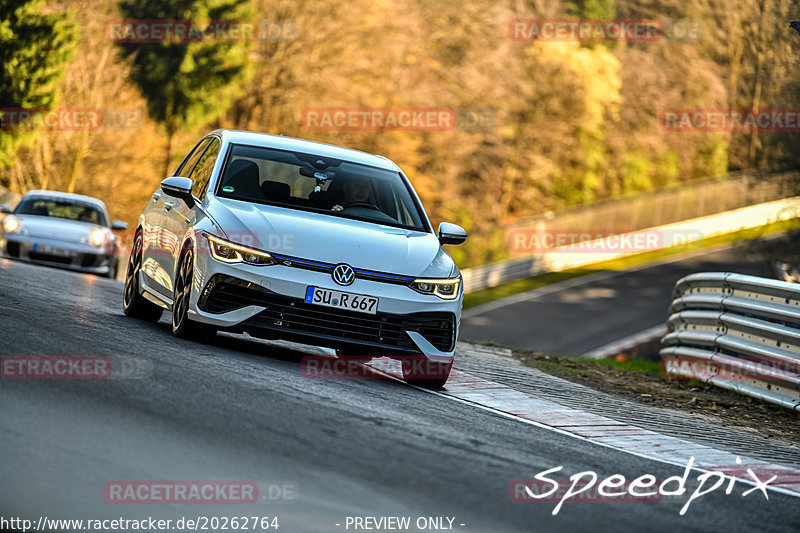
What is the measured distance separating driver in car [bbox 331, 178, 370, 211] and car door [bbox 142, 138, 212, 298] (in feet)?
4.88

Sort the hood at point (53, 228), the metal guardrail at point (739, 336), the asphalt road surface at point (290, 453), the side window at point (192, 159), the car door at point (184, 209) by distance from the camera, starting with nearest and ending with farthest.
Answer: the asphalt road surface at point (290, 453), the car door at point (184, 209), the side window at point (192, 159), the metal guardrail at point (739, 336), the hood at point (53, 228)

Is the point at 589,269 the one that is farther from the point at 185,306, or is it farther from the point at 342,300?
the point at 342,300

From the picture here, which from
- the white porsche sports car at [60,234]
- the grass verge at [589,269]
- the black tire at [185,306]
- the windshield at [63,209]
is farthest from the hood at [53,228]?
the grass verge at [589,269]

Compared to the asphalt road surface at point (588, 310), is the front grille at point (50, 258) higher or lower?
higher

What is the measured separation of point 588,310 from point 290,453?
113 ft

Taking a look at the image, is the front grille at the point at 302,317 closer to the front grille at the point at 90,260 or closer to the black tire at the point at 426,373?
the black tire at the point at 426,373

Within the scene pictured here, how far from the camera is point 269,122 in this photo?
49531mm

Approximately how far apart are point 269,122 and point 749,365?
39.6m

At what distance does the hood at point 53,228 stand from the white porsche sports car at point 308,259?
10730 mm

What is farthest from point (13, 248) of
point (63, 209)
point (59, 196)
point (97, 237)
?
point (59, 196)

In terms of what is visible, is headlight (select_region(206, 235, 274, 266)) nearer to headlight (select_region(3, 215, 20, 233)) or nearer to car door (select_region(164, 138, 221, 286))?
car door (select_region(164, 138, 221, 286))

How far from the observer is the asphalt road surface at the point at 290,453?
496cm

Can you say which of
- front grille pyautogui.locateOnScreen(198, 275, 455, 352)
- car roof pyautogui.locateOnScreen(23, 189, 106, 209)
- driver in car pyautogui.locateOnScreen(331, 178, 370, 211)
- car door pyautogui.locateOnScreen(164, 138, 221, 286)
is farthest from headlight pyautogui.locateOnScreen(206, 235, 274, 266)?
car roof pyautogui.locateOnScreen(23, 189, 106, 209)

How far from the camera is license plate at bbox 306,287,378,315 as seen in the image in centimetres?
837
